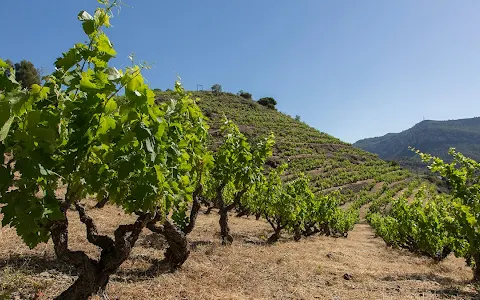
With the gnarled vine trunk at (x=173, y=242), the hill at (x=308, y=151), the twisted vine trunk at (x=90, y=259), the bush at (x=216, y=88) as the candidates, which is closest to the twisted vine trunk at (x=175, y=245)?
the gnarled vine trunk at (x=173, y=242)

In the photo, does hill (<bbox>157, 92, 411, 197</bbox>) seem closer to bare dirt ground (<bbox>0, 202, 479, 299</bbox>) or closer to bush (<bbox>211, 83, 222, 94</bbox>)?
bush (<bbox>211, 83, 222, 94</bbox>)

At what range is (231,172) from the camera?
35.4 feet

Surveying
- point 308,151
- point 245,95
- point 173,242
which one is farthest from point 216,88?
point 173,242

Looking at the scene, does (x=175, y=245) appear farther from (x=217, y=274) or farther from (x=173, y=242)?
(x=217, y=274)

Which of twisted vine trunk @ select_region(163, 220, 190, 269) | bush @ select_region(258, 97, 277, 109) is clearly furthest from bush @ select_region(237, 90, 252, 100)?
twisted vine trunk @ select_region(163, 220, 190, 269)

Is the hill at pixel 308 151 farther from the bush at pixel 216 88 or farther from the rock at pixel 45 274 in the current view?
the rock at pixel 45 274

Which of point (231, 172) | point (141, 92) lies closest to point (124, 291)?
point (141, 92)

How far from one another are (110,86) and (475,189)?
845 cm

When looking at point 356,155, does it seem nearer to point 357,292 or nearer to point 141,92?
point 357,292

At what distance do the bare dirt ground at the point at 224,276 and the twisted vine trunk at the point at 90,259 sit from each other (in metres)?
0.68

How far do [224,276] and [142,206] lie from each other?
13.9ft

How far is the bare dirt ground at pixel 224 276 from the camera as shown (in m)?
5.57

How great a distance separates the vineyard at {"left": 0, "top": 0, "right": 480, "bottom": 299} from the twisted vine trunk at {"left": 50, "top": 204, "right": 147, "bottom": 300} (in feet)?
0.05

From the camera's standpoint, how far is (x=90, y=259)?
15.4 feet
